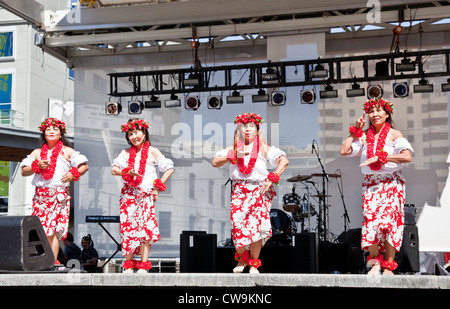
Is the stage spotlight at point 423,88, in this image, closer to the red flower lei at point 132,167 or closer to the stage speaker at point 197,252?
the stage speaker at point 197,252

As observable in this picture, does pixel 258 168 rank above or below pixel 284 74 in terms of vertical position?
below

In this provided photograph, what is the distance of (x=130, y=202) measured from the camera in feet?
16.1

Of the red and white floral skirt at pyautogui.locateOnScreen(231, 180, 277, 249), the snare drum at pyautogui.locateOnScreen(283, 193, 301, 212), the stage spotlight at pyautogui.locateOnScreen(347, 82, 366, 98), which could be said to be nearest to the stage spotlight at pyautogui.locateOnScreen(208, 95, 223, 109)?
the snare drum at pyautogui.locateOnScreen(283, 193, 301, 212)

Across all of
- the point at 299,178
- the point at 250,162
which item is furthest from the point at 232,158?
the point at 299,178

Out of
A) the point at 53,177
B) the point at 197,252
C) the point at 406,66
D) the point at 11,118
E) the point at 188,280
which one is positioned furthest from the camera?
the point at 11,118

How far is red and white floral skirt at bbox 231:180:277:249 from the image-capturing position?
4625mm

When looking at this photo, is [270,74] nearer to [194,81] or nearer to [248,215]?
[194,81]

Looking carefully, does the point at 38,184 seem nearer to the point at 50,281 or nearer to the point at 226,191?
the point at 50,281

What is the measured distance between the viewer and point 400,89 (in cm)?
918

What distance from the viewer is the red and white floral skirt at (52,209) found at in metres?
5.07

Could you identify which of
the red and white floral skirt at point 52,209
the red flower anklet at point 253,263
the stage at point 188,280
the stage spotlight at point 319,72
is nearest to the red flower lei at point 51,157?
the red and white floral skirt at point 52,209

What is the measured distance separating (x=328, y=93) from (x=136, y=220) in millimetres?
5302
